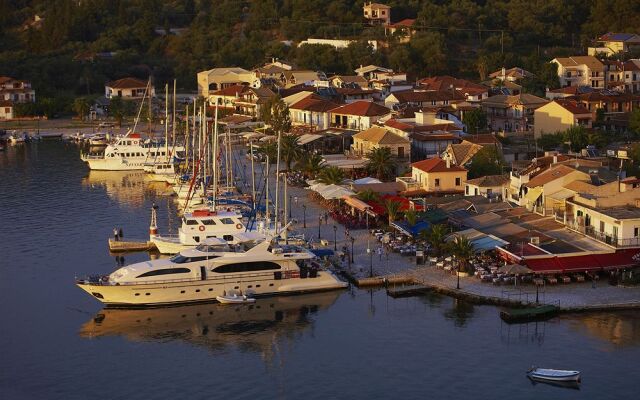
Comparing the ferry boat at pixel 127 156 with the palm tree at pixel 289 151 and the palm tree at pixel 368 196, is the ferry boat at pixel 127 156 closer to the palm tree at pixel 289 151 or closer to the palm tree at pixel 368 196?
the palm tree at pixel 289 151

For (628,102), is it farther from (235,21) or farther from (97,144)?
(235,21)

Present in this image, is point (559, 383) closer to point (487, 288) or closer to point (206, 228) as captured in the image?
point (487, 288)

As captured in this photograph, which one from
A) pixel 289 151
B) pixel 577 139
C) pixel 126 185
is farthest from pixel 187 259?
pixel 577 139

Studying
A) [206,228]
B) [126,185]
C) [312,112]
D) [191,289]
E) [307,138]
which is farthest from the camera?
[312,112]

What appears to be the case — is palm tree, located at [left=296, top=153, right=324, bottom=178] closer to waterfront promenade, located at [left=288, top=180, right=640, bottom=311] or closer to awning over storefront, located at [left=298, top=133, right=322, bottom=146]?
awning over storefront, located at [left=298, top=133, right=322, bottom=146]

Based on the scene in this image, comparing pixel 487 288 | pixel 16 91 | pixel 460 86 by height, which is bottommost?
pixel 487 288

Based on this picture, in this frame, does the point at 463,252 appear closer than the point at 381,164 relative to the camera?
Yes

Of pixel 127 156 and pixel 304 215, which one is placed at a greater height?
pixel 127 156
